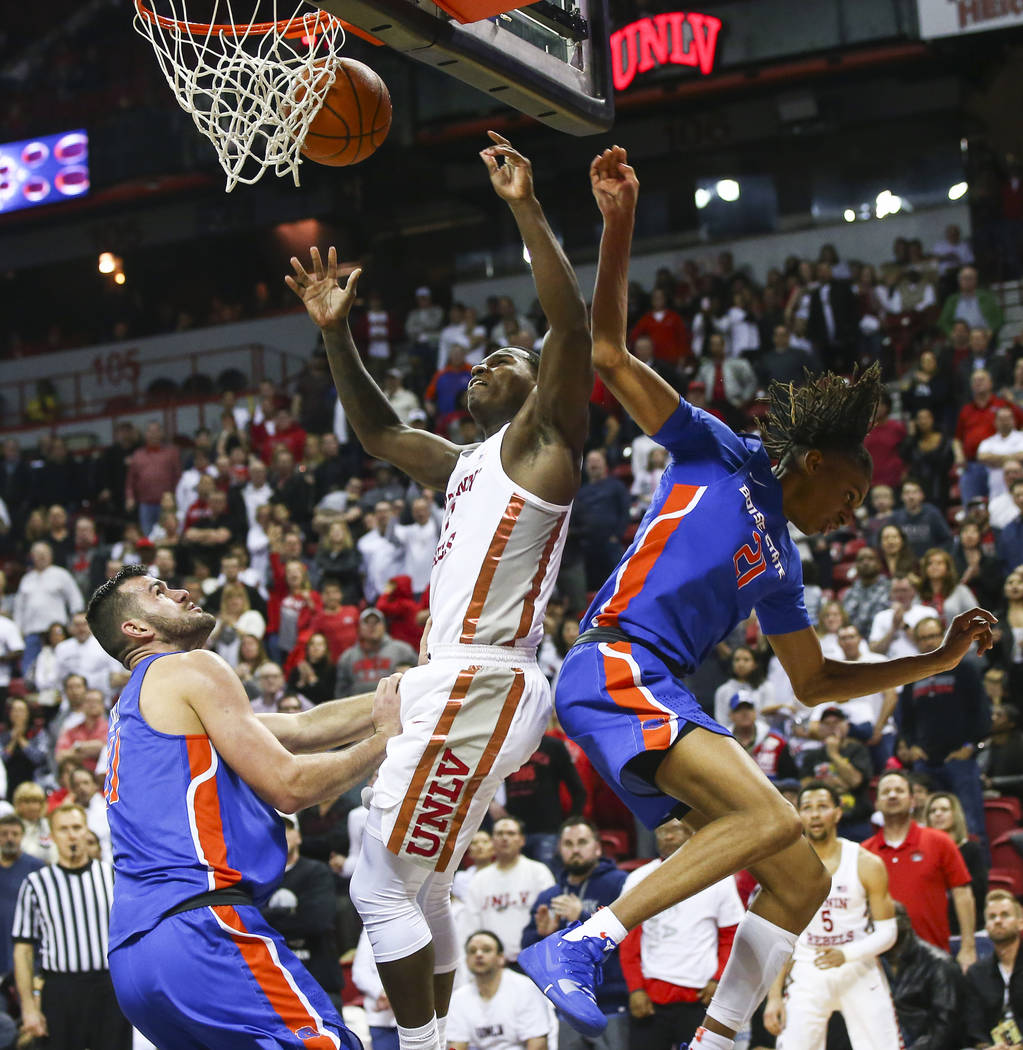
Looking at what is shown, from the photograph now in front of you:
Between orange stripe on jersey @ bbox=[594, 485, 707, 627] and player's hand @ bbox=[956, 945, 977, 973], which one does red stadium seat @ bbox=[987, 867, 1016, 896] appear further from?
orange stripe on jersey @ bbox=[594, 485, 707, 627]

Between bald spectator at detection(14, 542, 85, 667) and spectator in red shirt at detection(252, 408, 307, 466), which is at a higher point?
spectator in red shirt at detection(252, 408, 307, 466)

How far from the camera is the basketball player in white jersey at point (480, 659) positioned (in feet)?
15.1

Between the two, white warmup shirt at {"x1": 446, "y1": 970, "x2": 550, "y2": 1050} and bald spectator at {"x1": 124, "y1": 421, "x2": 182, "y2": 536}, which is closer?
white warmup shirt at {"x1": 446, "y1": 970, "x2": 550, "y2": 1050}

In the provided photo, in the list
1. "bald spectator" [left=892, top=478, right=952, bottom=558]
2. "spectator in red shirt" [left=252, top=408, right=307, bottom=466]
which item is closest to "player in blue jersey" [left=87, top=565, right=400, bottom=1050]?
"bald spectator" [left=892, top=478, right=952, bottom=558]

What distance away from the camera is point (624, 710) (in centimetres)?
443

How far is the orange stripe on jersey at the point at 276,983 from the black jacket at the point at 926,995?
5273 mm

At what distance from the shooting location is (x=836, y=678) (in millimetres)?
5270

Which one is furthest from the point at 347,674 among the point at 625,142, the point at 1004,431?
the point at 625,142

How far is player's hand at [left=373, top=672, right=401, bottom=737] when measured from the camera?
4.70 m

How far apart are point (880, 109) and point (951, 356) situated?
826cm

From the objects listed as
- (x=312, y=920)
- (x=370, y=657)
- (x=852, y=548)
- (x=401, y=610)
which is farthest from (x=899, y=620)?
(x=312, y=920)

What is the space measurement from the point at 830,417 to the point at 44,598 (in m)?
12.2

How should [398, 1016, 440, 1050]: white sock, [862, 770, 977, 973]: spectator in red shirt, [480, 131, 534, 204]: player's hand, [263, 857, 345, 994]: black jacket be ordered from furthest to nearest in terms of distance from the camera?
[263, 857, 345, 994]: black jacket, [862, 770, 977, 973]: spectator in red shirt, [398, 1016, 440, 1050]: white sock, [480, 131, 534, 204]: player's hand

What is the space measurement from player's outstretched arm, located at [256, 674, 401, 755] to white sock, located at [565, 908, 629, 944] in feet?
3.33
